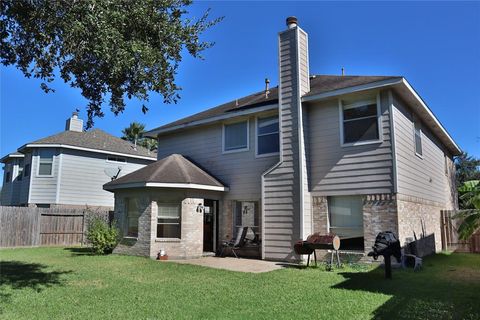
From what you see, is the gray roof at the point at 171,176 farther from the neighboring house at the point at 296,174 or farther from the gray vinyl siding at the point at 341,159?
the gray vinyl siding at the point at 341,159

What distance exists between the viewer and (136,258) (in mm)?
12906

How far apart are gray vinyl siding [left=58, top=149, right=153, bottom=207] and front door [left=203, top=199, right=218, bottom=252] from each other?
11571 mm

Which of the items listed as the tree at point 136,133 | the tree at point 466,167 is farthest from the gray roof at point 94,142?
the tree at point 466,167

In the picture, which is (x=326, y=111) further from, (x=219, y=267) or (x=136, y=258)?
(x=136, y=258)

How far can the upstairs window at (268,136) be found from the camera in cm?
1378

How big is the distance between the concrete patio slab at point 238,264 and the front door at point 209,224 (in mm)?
1887

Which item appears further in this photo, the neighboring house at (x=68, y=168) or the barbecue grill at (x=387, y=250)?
the neighboring house at (x=68, y=168)

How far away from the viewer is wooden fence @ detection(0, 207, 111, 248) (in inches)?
691

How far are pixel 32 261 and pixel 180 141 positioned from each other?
7719mm

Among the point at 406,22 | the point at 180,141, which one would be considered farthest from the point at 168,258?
the point at 406,22

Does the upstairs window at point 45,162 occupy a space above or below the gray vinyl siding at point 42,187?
above

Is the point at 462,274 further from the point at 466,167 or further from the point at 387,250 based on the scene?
the point at 466,167

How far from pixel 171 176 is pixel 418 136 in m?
9.60

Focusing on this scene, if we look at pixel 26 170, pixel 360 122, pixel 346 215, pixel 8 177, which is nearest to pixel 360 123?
pixel 360 122
